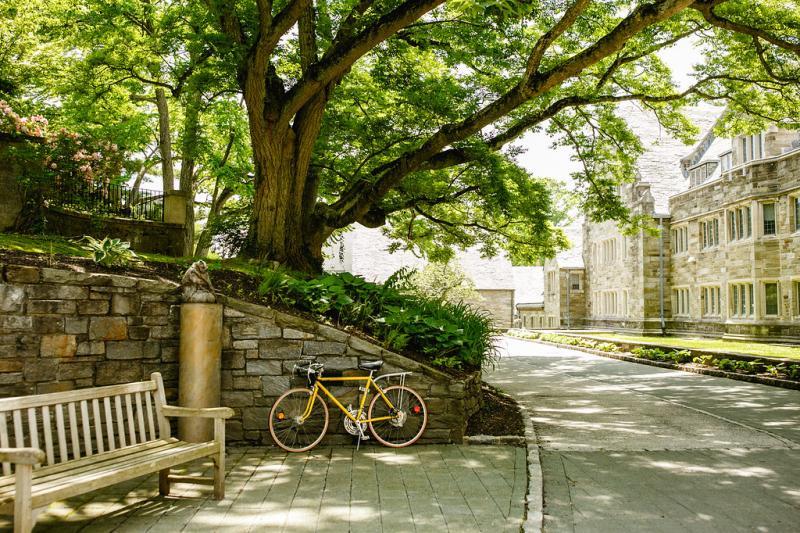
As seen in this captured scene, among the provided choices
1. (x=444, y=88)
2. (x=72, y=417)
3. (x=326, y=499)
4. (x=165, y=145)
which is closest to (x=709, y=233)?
(x=444, y=88)

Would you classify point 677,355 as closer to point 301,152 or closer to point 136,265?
point 301,152

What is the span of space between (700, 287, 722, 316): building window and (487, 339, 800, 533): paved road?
57.4ft

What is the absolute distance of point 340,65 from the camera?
987cm

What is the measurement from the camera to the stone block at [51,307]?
21.1 ft

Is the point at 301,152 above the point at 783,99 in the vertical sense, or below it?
below

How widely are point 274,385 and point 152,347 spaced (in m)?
1.37

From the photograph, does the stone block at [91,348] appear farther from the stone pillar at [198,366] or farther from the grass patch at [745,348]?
the grass patch at [745,348]

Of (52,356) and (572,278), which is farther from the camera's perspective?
(572,278)

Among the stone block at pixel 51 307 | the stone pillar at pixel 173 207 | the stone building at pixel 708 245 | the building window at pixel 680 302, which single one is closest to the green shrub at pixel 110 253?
the stone block at pixel 51 307

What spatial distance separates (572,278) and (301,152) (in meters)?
37.5

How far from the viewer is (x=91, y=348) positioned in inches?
267

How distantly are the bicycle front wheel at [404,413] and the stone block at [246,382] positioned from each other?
133cm

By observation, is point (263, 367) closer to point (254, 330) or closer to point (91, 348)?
point (254, 330)

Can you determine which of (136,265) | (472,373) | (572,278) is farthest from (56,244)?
(572,278)
